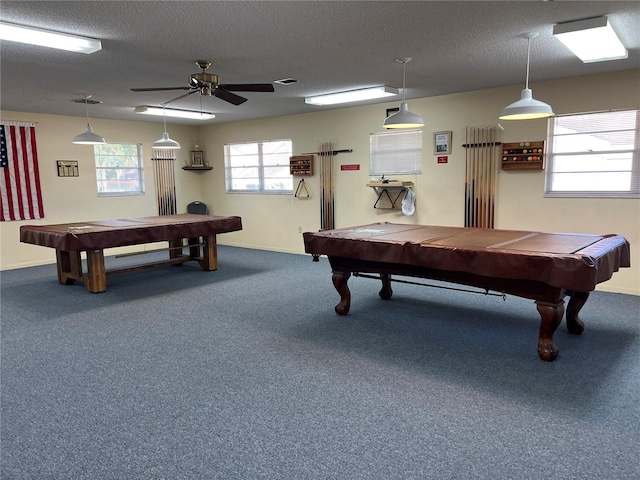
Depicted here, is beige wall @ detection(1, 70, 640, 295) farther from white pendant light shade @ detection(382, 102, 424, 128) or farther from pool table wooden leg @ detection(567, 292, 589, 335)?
white pendant light shade @ detection(382, 102, 424, 128)

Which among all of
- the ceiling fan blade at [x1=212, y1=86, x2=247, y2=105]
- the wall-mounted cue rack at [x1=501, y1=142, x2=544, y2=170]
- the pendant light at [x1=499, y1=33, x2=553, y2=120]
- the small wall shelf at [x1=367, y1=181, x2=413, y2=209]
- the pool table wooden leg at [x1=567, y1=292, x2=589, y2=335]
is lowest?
the pool table wooden leg at [x1=567, y1=292, x2=589, y2=335]

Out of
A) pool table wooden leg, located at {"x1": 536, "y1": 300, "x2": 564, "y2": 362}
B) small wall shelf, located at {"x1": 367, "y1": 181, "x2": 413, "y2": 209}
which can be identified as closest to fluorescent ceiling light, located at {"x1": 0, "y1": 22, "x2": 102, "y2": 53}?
pool table wooden leg, located at {"x1": 536, "y1": 300, "x2": 564, "y2": 362}

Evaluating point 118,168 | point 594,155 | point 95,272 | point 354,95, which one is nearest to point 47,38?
point 95,272

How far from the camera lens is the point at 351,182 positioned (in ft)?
23.5

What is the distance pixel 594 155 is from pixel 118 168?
770 centimetres

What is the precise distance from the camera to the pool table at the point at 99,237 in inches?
197

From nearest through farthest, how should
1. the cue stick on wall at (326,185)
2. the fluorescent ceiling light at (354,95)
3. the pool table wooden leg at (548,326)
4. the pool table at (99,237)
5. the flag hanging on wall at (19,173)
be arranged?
the pool table wooden leg at (548,326)
the pool table at (99,237)
the fluorescent ceiling light at (354,95)
the flag hanging on wall at (19,173)
the cue stick on wall at (326,185)

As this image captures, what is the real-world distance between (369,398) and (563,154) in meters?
4.21

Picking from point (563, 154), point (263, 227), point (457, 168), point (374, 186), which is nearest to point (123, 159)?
point (263, 227)

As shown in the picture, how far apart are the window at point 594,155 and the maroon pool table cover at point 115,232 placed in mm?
4494

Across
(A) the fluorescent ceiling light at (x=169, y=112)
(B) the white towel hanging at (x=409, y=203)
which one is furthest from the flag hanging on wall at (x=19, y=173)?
(B) the white towel hanging at (x=409, y=203)

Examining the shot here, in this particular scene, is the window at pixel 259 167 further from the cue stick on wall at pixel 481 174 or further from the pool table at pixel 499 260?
the pool table at pixel 499 260

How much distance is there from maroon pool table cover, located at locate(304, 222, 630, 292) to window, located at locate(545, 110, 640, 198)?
1726 mm

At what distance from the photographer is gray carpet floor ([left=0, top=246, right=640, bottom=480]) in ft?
6.84
